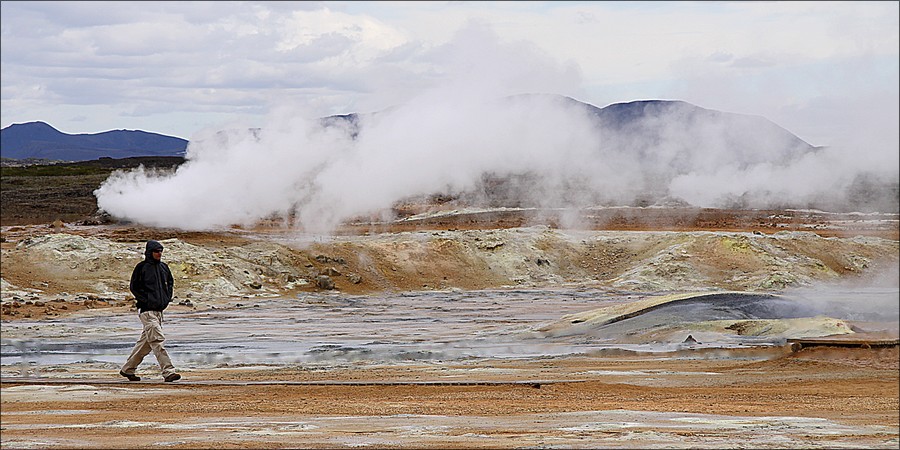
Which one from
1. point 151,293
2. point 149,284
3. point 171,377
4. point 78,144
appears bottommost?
point 171,377

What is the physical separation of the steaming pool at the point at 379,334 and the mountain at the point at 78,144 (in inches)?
3315

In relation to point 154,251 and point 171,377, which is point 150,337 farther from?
point 154,251

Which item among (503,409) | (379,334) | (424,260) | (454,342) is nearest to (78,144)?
(424,260)

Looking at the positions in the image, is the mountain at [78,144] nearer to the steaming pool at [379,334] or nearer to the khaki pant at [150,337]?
the steaming pool at [379,334]

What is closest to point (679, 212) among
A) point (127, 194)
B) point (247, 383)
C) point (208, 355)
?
point (127, 194)

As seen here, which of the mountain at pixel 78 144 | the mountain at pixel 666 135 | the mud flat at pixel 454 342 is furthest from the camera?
the mountain at pixel 78 144

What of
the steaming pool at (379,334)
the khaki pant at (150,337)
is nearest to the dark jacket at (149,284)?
the khaki pant at (150,337)

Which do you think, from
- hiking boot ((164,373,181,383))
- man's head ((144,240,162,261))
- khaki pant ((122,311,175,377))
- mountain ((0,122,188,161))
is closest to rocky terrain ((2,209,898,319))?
hiking boot ((164,373,181,383))

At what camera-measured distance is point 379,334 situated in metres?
29.7

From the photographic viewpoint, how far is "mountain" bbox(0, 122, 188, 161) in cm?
11962

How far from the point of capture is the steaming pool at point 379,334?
22.7m

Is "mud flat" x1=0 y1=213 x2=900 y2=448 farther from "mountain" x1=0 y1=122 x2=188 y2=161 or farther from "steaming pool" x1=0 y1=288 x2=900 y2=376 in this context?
"mountain" x1=0 y1=122 x2=188 y2=161

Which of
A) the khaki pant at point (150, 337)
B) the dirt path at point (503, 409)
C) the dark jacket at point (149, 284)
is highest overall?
the dark jacket at point (149, 284)

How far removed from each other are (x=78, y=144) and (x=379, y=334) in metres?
131
